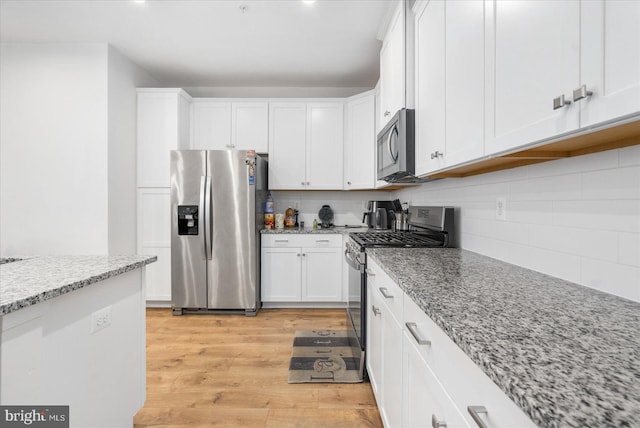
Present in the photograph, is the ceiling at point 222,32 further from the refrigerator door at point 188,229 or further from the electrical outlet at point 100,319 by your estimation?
the electrical outlet at point 100,319

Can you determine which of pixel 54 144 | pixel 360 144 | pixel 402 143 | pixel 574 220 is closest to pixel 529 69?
pixel 574 220

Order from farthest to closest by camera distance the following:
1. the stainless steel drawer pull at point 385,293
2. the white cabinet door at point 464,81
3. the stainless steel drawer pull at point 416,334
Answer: the stainless steel drawer pull at point 385,293 < the white cabinet door at point 464,81 < the stainless steel drawer pull at point 416,334

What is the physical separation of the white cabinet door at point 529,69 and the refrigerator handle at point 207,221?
2.75 meters

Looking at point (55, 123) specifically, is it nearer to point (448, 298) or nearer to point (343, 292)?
point (343, 292)

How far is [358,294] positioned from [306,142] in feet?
7.24

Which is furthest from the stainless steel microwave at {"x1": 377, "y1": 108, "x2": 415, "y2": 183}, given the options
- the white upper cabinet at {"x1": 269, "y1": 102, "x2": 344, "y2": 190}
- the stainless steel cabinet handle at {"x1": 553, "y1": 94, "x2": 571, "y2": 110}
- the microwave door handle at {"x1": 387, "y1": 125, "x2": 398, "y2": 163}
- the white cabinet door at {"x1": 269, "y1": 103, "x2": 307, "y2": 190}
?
the white cabinet door at {"x1": 269, "y1": 103, "x2": 307, "y2": 190}

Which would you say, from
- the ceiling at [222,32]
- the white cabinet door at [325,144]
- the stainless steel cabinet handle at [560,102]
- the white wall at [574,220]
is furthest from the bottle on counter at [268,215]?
the stainless steel cabinet handle at [560,102]

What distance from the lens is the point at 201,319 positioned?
3.22m

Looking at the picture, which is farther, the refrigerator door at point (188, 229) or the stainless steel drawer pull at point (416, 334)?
the refrigerator door at point (188, 229)

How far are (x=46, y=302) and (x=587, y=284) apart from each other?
177 centimetres

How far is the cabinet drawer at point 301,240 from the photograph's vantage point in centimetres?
349

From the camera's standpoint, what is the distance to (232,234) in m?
3.30

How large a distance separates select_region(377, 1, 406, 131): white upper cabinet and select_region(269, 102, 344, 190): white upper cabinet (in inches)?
44.6

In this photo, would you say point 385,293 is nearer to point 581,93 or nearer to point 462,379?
point 462,379
